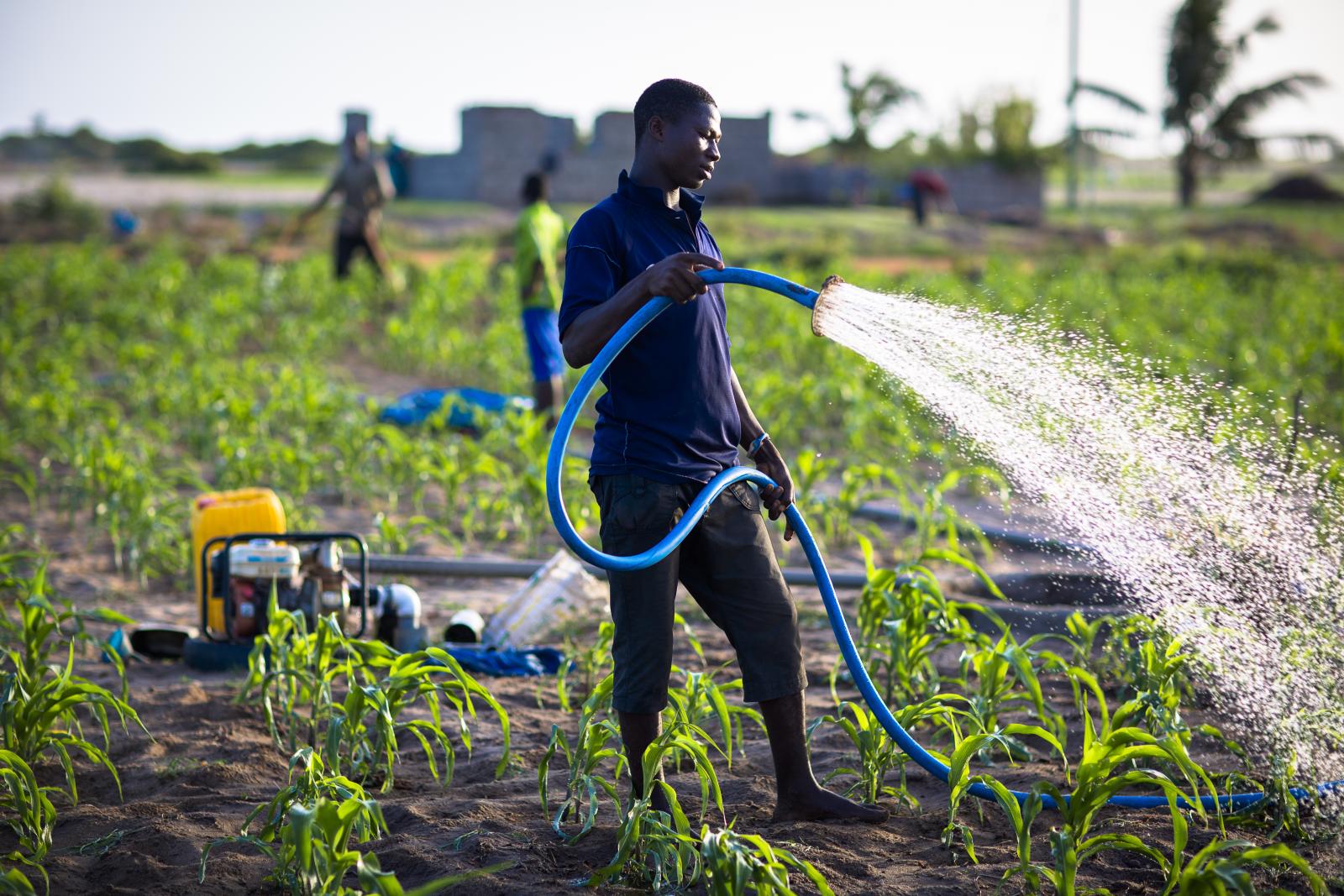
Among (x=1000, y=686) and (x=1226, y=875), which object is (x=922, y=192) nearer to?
(x=1000, y=686)

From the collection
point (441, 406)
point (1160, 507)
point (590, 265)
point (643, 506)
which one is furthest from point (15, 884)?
point (441, 406)

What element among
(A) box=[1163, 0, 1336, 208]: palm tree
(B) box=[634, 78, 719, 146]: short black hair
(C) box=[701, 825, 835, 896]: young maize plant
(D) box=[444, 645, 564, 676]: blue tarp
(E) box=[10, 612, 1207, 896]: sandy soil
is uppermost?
(A) box=[1163, 0, 1336, 208]: palm tree

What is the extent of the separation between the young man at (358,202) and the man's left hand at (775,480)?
977 cm

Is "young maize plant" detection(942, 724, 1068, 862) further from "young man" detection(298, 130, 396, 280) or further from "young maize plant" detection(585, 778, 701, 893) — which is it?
"young man" detection(298, 130, 396, 280)

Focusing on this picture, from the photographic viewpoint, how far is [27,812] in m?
3.04

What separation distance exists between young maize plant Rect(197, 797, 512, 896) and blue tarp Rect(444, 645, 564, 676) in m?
1.51

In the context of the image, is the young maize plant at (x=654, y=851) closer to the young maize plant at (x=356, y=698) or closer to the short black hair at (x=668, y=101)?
the young maize plant at (x=356, y=698)

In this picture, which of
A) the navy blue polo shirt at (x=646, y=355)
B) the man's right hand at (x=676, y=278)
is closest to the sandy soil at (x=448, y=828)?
the navy blue polo shirt at (x=646, y=355)

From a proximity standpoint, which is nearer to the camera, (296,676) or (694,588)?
(694,588)

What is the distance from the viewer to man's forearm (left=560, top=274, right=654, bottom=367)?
2.76m

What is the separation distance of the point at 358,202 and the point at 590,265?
35.4 feet

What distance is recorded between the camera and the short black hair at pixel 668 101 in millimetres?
2916

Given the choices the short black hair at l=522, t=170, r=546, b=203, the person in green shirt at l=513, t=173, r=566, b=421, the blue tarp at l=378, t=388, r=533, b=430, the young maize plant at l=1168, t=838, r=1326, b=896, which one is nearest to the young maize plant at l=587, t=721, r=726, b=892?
the young maize plant at l=1168, t=838, r=1326, b=896

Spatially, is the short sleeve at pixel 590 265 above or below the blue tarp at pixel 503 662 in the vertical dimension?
above
